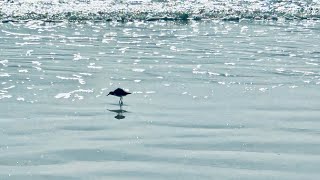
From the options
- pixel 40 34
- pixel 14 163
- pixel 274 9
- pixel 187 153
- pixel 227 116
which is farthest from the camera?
pixel 274 9

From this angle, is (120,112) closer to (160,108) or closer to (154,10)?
(160,108)

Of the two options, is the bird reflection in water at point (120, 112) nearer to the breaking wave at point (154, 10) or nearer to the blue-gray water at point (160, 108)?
the blue-gray water at point (160, 108)

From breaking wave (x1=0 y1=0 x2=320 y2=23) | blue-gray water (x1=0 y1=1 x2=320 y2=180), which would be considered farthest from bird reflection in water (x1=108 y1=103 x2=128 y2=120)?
breaking wave (x1=0 y1=0 x2=320 y2=23)

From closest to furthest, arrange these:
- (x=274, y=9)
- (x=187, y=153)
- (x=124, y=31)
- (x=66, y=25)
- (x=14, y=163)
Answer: (x=14, y=163)
(x=187, y=153)
(x=124, y=31)
(x=66, y=25)
(x=274, y=9)

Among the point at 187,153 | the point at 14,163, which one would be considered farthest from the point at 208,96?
the point at 14,163

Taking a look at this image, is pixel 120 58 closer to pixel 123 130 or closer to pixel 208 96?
pixel 208 96

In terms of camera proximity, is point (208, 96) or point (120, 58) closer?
point (208, 96)

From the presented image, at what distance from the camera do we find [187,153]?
382 inches

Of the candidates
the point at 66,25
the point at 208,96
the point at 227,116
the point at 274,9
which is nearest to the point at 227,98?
the point at 208,96

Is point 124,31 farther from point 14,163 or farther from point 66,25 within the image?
point 14,163

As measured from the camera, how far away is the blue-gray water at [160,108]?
9.13 metres

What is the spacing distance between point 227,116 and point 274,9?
29.4m

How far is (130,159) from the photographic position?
368 inches

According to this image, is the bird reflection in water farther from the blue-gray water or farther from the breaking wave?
the breaking wave
